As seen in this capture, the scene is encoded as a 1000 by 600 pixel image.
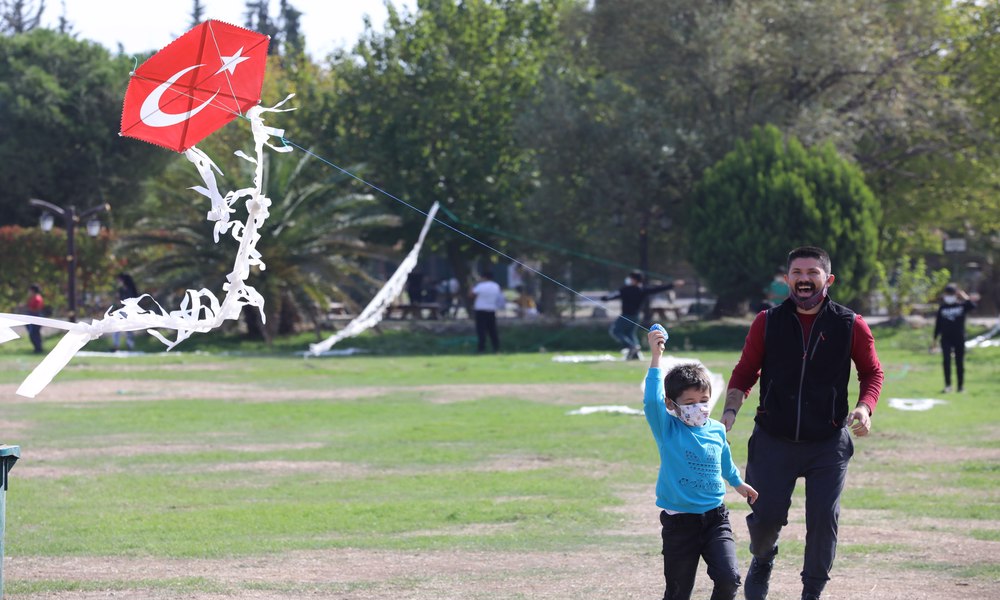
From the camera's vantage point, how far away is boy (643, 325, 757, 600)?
653cm

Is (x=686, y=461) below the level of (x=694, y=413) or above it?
below

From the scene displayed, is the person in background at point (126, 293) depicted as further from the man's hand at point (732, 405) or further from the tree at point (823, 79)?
the man's hand at point (732, 405)

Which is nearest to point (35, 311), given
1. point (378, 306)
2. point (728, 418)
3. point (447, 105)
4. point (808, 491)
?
point (378, 306)

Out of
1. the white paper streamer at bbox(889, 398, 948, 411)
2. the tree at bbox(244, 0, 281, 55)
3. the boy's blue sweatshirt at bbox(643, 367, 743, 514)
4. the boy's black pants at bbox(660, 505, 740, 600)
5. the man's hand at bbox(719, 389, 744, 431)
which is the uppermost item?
the tree at bbox(244, 0, 281, 55)

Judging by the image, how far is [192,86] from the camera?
26.2 ft

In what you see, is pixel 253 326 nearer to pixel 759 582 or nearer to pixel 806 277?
pixel 759 582

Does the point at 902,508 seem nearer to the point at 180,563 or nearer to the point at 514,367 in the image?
the point at 180,563

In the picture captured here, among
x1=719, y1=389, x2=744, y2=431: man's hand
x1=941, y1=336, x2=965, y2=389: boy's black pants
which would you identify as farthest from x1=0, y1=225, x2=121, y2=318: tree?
x1=719, y1=389, x2=744, y2=431: man's hand

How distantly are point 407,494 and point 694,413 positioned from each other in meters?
6.14

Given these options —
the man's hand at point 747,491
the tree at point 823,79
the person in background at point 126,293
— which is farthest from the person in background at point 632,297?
the man's hand at point 747,491

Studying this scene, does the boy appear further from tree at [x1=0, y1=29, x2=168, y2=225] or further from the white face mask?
tree at [x1=0, y1=29, x2=168, y2=225]

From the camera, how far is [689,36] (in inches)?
1519

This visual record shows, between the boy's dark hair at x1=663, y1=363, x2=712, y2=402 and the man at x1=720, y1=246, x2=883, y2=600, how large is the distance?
0.51 meters

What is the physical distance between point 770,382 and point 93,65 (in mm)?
45879
